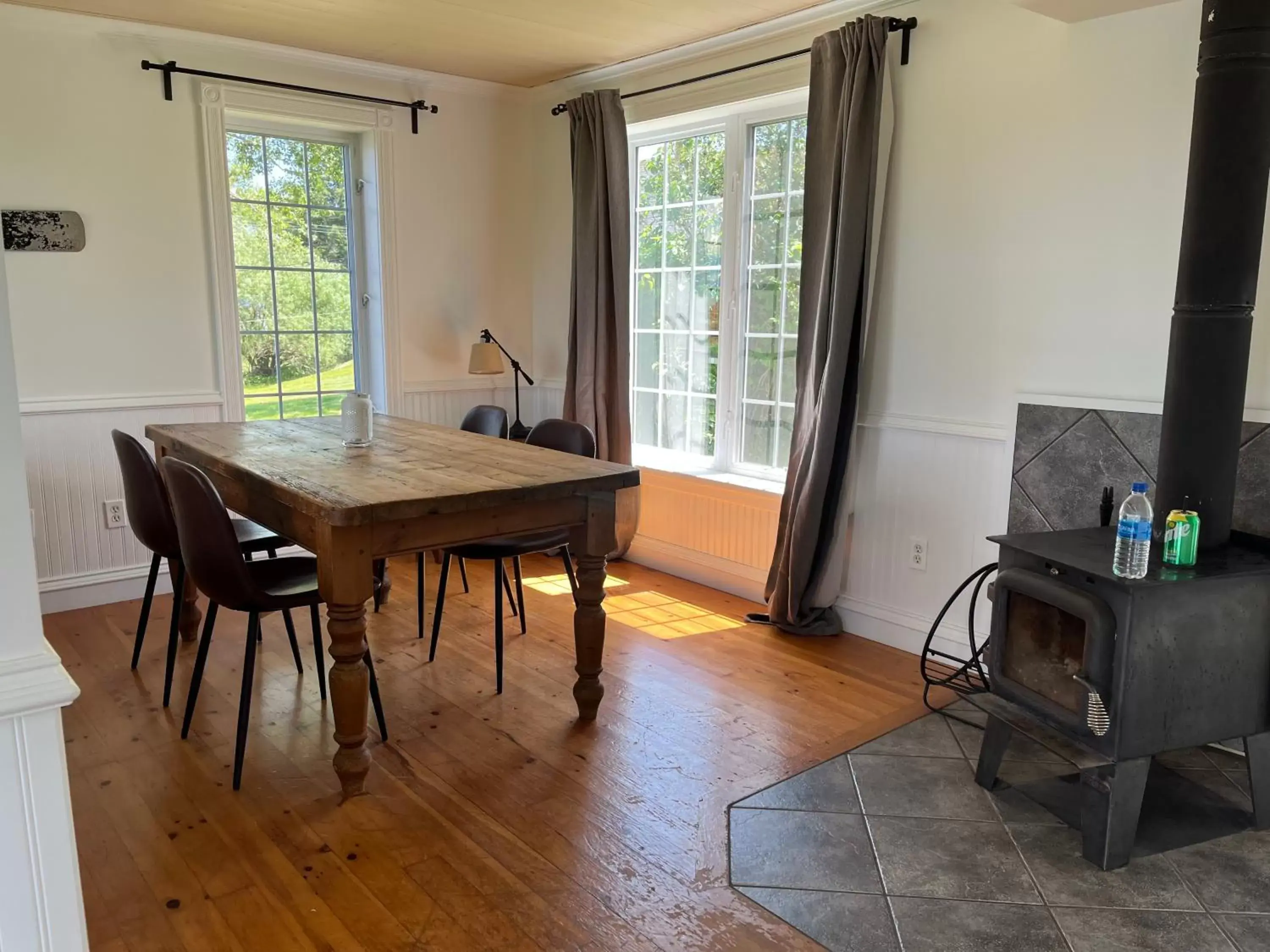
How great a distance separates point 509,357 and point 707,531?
154 cm

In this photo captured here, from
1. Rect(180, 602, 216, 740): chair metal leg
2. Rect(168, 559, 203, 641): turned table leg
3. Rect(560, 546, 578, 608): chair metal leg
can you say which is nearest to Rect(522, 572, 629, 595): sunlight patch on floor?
Rect(560, 546, 578, 608): chair metal leg

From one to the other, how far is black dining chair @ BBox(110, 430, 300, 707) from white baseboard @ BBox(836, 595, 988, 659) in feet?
6.98

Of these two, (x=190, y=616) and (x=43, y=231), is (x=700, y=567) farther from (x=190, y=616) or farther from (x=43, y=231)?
(x=43, y=231)

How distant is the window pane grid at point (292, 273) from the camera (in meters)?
4.35

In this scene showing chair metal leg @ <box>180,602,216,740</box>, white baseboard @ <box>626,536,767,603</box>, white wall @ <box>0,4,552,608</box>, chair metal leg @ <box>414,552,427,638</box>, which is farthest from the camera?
white baseboard @ <box>626,536,767,603</box>

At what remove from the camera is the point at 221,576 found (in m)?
2.44

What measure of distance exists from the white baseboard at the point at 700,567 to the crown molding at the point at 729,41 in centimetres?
223

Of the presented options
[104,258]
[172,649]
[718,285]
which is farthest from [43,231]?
[718,285]

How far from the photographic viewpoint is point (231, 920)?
1908 mm

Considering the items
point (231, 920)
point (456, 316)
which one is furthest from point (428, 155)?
point (231, 920)

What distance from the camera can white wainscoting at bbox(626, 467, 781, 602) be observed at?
13.0 feet

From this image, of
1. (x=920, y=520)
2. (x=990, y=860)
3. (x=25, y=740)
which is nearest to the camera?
(x=25, y=740)

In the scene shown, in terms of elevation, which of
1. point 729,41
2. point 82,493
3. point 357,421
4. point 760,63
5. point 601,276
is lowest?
point 82,493

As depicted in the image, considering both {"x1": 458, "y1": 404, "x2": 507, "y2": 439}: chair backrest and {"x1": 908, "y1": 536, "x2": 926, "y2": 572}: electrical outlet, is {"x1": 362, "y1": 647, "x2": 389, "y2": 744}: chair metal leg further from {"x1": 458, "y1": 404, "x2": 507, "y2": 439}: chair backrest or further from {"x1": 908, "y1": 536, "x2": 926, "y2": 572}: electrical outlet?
{"x1": 908, "y1": 536, "x2": 926, "y2": 572}: electrical outlet
